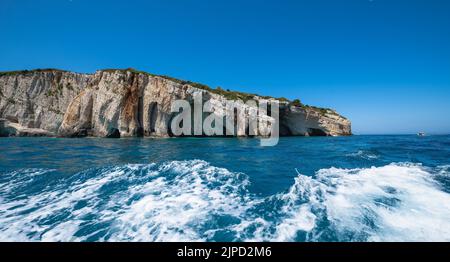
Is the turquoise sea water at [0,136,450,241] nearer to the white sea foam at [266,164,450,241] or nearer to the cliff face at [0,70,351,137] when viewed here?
the white sea foam at [266,164,450,241]

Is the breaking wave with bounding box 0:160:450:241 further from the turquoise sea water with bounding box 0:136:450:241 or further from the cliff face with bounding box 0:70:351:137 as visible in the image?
the cliff face with bounding box 0:70:351:137

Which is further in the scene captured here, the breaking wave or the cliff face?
the cliff face

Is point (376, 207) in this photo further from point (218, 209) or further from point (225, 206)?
point (218, 209)

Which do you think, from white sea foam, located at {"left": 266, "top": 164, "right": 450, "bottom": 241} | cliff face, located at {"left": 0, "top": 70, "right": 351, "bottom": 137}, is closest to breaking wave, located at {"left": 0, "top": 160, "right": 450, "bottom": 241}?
white sea foam, located at {"left": 266, "top": 164, "right": 450, "bottom": 241}

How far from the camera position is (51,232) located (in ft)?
15.4

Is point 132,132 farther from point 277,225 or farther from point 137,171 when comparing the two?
point 277,225

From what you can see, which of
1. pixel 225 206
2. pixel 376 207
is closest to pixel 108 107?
pixel 225 206

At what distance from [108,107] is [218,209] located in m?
46.0

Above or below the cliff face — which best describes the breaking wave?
below

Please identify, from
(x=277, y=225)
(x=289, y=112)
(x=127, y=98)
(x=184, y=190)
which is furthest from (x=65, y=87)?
(x=277, y=225)

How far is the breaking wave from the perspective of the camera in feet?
15.1

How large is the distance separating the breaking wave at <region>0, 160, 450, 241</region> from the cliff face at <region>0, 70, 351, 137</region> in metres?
36.4

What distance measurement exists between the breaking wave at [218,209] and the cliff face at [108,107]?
119ft
